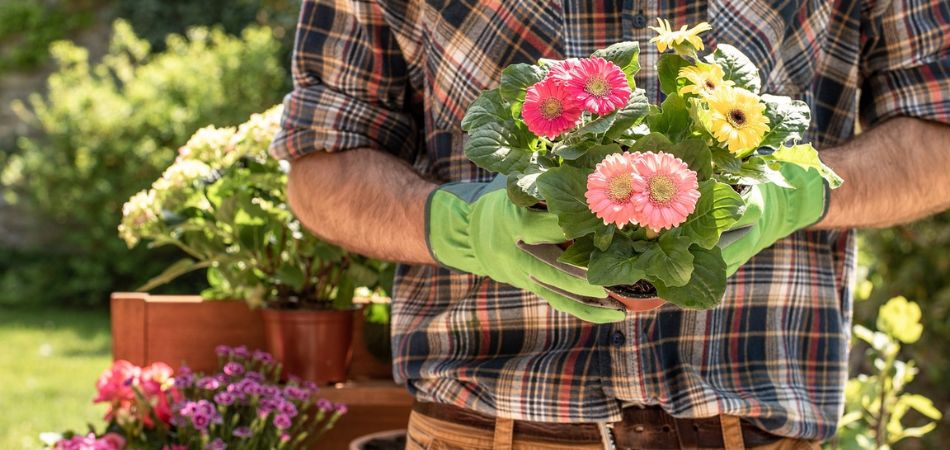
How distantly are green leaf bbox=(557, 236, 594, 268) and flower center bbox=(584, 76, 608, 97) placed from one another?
0.48 ft

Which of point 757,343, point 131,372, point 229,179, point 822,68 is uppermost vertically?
point 822,68

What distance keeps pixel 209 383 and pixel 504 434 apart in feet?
2.40

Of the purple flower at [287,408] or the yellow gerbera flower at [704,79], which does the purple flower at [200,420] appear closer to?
the purple flower at [287,408]

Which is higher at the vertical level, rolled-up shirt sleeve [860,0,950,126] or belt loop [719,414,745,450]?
rolled-up shirt sleeve [860,0,950,126]

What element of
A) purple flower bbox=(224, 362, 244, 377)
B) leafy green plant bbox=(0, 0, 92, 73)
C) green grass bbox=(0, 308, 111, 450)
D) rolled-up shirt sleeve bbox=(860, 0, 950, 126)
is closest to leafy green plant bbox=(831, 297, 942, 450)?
rolled-up shirt sleeve bbox=(860, 0, 950, 126)

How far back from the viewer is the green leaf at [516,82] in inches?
45.7

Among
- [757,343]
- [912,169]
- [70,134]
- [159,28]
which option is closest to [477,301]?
[757,343]

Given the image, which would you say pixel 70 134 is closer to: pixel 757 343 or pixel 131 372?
pixel 131 372

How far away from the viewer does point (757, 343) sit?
1.45 meters

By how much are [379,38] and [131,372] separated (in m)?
0.81

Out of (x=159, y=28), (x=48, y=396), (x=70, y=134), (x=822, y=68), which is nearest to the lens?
(x=822, y=68)

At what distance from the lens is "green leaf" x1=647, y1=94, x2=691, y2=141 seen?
1.13 metres

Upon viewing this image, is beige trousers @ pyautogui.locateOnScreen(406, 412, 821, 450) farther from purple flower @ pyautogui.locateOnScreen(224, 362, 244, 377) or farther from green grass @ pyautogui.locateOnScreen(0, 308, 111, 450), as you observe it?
green grass @ pyautogui.locateOnScreen(0, 308, 111, 450)

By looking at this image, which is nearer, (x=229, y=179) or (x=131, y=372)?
(x=131, y=372)
